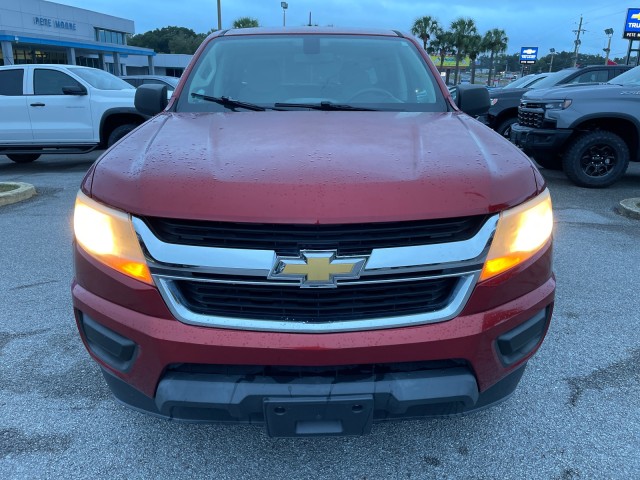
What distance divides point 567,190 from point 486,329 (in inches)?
259

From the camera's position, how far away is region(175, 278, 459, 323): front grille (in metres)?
1.75

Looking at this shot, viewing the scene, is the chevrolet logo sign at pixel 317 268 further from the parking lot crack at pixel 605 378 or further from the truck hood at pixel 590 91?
the truck hood at pixel 590 91

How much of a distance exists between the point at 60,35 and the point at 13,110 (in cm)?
3857

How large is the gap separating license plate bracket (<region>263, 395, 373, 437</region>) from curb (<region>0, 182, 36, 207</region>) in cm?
628

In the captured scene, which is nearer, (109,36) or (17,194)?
(17,194)

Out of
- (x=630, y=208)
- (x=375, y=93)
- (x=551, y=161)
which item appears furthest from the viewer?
(x=551, y=161)

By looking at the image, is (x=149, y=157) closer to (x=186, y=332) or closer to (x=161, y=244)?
(x=161, y=244)

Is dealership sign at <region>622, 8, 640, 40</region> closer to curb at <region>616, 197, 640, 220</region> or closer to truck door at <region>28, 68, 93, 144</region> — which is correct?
curb at <region>616, 197, 640, 220</region>

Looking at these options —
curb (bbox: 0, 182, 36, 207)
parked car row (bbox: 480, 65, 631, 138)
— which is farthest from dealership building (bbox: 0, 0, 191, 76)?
parked car row (bbox: 480, 65, 631, 138)

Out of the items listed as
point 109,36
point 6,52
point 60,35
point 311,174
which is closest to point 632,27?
point 311,174

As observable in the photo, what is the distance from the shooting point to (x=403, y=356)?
1752mm

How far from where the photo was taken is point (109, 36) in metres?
50.2

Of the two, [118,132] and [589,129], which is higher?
[589,129]

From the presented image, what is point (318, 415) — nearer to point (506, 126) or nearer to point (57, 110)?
point (57, 110)
